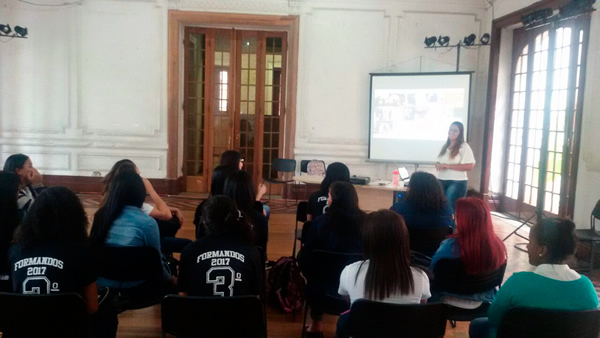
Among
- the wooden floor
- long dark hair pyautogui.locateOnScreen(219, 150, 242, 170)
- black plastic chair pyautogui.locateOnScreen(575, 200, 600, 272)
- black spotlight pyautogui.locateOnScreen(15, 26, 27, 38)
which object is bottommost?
the wooden floor

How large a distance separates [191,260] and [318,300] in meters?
0.85

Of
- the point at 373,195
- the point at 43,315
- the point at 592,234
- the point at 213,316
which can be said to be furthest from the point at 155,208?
the point at 592,234

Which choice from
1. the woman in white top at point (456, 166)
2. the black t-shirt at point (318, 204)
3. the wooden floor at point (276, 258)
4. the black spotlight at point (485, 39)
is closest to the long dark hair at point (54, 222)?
the wooden floor at point (276, 258)

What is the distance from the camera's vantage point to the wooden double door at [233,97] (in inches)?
330

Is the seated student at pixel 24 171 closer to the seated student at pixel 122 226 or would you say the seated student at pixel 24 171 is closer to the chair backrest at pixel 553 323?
the seated student at pixel 122 226

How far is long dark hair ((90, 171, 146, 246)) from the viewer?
2676 millimetres

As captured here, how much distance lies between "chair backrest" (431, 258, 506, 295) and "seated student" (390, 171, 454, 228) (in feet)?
2.62

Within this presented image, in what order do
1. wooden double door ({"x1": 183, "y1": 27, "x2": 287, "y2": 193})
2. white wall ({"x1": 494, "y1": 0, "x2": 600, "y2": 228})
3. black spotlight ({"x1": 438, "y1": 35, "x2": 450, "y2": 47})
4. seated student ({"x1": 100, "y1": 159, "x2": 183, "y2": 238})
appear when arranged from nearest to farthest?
seated student ({"x1": 100, "y1": 159, "x2": 183, "y2": 238})
white wall ({"x1": 494, "y1": 0, "x2": 600, "y2": 228})
black spotlight ({"x1": 438, "y1": 35, "x2": 450, "y2": 47})
wooden double door ({"x1": 183, "y1": 27, "x2": 287, "y2": 193})

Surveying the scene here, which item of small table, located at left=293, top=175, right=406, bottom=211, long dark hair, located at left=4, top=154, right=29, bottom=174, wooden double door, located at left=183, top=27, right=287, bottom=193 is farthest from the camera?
wooden double door, located at left=183, top=27, right=287, bottom=193

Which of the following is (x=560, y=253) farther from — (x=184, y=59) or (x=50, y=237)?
(x=184, y=59)

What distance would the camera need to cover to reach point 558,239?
2.06m

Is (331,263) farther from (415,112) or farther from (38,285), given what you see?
(415,112)

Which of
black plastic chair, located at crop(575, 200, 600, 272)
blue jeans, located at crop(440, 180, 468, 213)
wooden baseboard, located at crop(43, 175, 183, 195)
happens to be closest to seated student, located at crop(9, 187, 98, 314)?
black plastic chair, located at crop(575, 200, 600, 272)

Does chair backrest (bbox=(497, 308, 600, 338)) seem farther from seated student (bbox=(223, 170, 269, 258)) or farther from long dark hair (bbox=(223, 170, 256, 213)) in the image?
long dark hair (bbox=(223, 170, 256, 213))
